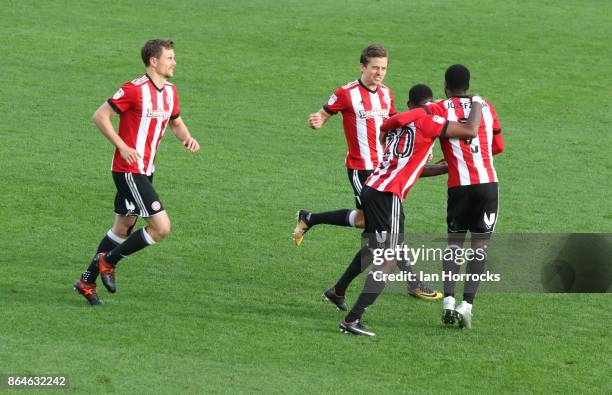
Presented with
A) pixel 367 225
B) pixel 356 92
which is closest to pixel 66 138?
pixel 356 92

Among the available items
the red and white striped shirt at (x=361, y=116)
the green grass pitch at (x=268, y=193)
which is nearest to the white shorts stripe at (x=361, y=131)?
the red and white striped shirt at (x=361, y=116)

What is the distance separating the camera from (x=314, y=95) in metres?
17.2

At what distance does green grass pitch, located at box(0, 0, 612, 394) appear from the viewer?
7809 millimetres

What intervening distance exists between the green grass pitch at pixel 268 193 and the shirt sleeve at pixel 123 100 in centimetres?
161

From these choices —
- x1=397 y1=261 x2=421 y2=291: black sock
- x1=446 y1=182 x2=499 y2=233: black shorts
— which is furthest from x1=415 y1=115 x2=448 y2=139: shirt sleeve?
x1=397 y1=261 x2=421 y2=291: black sock

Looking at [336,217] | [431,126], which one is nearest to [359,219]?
[336,217]

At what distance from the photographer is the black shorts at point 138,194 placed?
29.1 ft

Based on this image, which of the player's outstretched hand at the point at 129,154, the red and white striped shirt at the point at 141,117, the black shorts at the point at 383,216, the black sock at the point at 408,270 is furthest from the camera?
the black sock at the point at 408,270

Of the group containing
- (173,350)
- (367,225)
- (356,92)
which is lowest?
(173,350)

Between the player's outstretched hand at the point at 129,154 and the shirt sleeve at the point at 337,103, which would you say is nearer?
the player's outstretched hand at the point at 129,154

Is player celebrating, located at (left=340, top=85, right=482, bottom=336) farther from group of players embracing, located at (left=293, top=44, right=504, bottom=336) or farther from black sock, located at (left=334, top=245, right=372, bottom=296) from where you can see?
black sock, located at (left=334, top=245, right=372, bottom=296)

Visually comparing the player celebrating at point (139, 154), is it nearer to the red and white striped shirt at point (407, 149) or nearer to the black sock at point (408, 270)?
the red and white striped shirt at point (407, 149)

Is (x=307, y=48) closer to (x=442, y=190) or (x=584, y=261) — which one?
(x=442, y=190)

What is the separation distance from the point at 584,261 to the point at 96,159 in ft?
20.5
